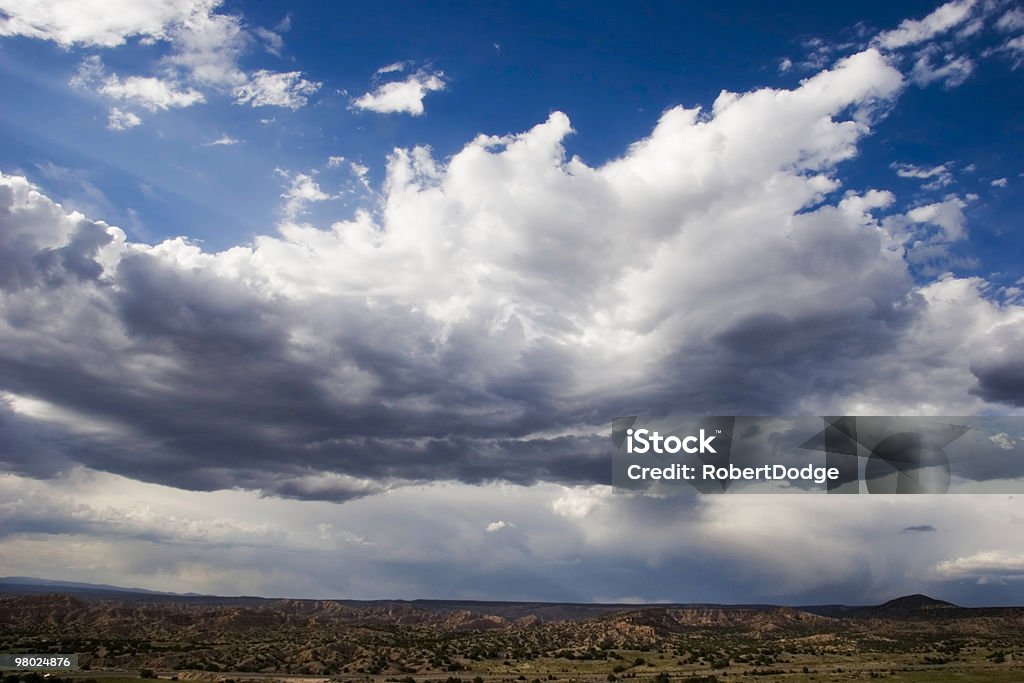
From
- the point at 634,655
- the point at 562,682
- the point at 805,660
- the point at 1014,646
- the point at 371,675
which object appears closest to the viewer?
the point at 562,682

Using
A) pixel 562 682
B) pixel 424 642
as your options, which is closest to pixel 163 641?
pixel 424 642

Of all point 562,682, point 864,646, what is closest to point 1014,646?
point 864,646

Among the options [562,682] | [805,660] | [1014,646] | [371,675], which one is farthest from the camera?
A: [1014,646]

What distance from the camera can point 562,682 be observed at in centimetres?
11412

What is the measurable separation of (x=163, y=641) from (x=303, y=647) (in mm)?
43108

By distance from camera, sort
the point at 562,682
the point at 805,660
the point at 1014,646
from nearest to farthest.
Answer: the point at 562,682 → the point at 805,660 → the point at 1014,646

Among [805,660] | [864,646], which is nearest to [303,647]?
[805,660]

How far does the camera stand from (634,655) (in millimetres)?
163875

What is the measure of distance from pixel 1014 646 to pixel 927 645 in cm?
1895

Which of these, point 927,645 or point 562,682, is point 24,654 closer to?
point 562,682

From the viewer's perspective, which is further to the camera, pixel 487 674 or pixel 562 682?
pixel 487 674

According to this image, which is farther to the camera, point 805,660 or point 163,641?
point 163,641

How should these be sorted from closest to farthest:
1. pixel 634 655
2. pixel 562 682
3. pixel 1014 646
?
pixel 562 682, pixel 634 655, pixel 1014 646

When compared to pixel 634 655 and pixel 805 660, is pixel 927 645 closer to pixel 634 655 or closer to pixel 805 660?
pixel 805 660
